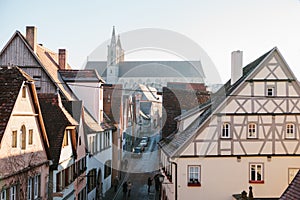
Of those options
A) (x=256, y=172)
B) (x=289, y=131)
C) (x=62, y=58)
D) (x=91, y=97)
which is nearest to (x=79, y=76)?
(x=91, y=97)

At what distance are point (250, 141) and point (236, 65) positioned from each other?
4059mm

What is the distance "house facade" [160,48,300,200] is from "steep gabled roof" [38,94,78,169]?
5065mm

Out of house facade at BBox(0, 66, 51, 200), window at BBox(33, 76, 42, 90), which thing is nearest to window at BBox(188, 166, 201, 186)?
house facade at BBox(0, 66, 51, 200)

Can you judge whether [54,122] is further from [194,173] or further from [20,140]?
[194,173]

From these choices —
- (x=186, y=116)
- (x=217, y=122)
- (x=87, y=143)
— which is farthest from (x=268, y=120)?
(x=87, y=143)

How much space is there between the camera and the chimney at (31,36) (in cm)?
2288

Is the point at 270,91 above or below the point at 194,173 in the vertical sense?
above

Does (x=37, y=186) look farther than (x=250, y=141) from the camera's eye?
No

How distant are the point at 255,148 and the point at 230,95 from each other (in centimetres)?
278

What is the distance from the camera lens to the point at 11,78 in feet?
43.3

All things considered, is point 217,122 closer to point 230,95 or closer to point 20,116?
point 230,95

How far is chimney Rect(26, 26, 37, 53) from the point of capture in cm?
2288

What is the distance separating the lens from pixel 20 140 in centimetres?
1319

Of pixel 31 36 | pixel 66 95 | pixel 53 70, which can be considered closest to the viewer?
pixel 31 36
